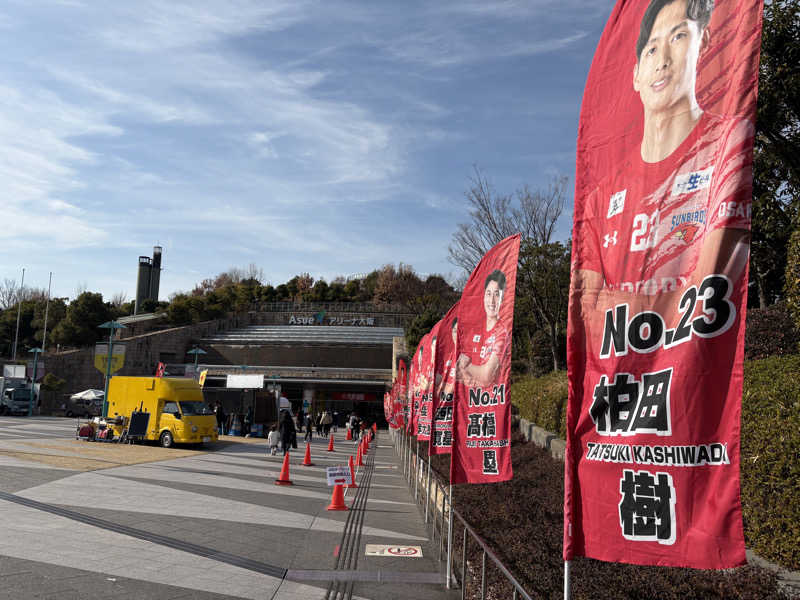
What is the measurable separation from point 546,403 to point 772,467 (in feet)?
33.8

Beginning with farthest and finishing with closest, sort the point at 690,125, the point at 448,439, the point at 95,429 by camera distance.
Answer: the point at 95,429, the point at 448,439, the point at 690,125

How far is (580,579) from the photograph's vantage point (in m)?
5.21

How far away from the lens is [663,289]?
279 cm

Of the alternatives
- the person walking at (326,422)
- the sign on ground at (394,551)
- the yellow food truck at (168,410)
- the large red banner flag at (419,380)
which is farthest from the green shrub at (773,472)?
the person walking at (326,422)

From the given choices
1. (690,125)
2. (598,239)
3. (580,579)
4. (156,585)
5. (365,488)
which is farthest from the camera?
(365,488)

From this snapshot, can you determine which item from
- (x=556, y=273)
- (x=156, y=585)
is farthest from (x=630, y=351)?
(x=556, y=273)

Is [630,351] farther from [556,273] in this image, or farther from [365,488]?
[556,273]

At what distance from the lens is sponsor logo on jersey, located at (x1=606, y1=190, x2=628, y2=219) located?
123 inches

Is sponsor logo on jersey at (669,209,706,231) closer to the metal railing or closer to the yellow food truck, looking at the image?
the metal railing

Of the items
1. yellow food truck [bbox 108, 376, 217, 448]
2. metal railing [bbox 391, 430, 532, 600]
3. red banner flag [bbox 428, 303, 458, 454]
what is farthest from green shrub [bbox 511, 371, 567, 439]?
yellow food truck [bbox 108, 376, 217, 448]

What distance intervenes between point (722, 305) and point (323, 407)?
53046mm

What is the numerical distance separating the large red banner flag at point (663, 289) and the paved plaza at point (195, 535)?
446cm

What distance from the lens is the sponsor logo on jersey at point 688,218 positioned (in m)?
2.66

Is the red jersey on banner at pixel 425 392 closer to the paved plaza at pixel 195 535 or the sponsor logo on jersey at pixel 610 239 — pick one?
the paved plaza at pixel 195 535
